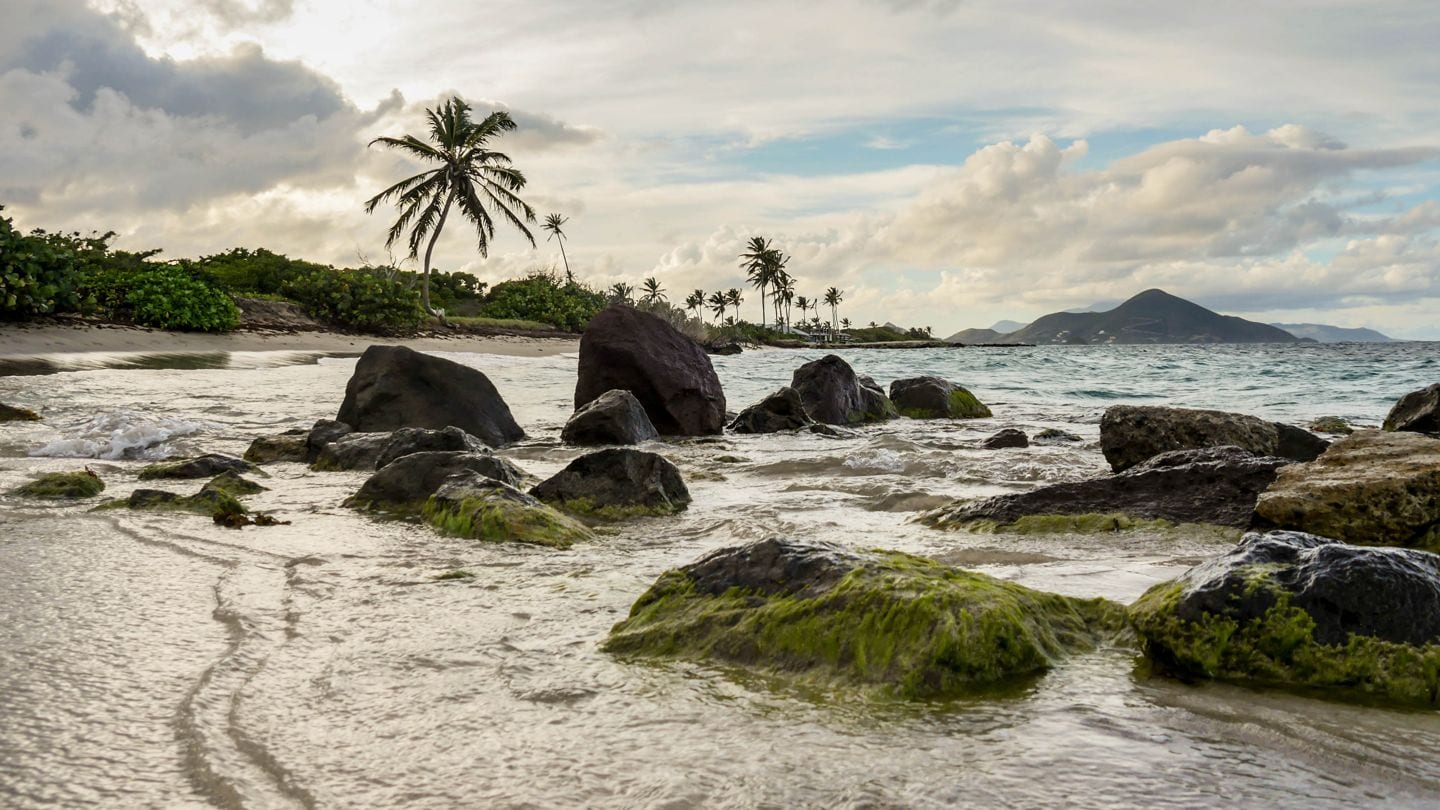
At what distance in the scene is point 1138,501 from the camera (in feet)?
17.2

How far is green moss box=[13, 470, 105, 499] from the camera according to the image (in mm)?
5613

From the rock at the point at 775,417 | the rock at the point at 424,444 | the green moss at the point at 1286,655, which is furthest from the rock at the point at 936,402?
the green moss at the point at 1286,655

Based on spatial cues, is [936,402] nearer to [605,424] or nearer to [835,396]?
[835,396]

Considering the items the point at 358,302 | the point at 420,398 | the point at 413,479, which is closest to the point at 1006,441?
the point at 420,398

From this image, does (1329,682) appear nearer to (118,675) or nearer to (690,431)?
(118,675)

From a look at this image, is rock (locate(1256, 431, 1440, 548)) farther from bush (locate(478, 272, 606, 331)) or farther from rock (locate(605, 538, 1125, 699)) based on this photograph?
bush (locate(478, 272, 606, 331))

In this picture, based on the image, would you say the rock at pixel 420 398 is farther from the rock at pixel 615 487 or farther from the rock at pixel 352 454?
the rock at pixel 615 487

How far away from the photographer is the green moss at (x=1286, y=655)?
2494 mm

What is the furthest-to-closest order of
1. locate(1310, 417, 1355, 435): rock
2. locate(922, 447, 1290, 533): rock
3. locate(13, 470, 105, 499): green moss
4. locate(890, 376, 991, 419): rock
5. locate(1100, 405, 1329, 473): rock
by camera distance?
locate(890, 376, 991, 419): rock → locate(1310, 417, 1355, 435): rock → locate(1100, 405, 1329, 473): rock → locate(13, 470, 105, 499): green moss → locate(922, 447, 1290, 533): rock

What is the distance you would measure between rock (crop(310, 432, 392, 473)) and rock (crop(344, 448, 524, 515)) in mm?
1594

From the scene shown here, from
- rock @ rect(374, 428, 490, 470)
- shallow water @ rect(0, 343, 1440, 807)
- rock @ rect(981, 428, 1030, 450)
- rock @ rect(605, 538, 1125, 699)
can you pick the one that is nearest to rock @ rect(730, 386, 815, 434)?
rock @ rect(981, 428, 1030, 450)

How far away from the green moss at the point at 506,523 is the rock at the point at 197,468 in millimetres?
2354

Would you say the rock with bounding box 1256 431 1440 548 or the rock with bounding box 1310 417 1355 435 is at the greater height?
the rock with bounding box 1256 431 1440 548

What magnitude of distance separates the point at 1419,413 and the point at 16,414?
13.8m
